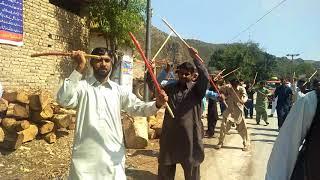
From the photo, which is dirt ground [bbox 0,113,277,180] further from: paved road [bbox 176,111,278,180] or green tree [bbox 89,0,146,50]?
green tree [bbox 89,0,146,50]

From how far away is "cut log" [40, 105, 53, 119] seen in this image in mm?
9102

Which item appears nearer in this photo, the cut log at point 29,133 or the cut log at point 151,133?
the cut log at point 29,133

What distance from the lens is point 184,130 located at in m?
5.89

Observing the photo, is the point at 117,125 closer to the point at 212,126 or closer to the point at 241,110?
the point at 241,110

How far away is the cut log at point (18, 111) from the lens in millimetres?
8734

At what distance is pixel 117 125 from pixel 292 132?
1483mm

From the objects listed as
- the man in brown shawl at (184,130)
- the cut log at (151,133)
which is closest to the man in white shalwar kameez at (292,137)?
the man in brown shawl at (184,130)

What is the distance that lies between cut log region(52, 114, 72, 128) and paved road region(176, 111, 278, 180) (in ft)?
8.84

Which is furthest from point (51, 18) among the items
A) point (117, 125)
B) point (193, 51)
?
point (117, 125)

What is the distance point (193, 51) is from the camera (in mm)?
5441

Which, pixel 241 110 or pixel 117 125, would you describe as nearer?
pixel 117 125

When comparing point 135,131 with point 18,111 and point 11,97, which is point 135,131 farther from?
point 11,97

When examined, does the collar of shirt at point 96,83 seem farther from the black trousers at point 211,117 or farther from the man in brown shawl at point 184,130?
the black trousers at point 211,117

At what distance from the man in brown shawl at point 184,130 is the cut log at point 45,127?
388cm
